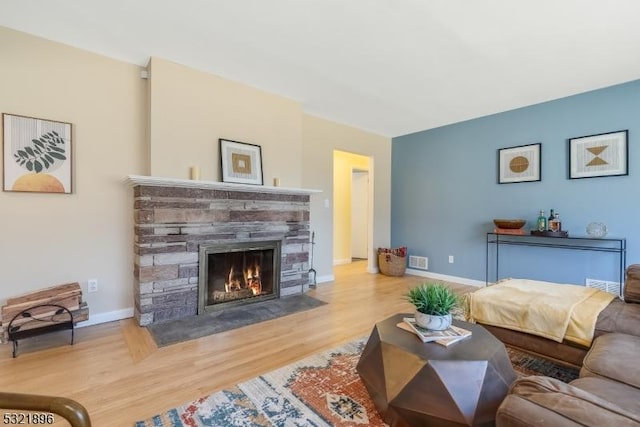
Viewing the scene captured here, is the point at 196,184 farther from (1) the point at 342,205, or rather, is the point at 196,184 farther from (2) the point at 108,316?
(1) the point at 342,205

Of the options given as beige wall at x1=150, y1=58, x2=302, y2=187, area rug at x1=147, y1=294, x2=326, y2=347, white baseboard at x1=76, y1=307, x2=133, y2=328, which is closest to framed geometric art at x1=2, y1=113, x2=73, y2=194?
beige wall at x1=150, y1=58, x2=302, y2=187

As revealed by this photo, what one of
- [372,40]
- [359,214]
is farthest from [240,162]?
[359,214]

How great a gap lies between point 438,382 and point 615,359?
0.77 metres

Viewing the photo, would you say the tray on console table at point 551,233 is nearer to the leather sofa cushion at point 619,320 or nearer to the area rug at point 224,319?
the leather sofa cushion at point 619,320

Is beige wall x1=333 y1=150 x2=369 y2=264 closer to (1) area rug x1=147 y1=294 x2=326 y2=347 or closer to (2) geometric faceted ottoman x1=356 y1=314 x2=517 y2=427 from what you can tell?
(1) area rug x1=147 y1=294 x2=326 y2=347

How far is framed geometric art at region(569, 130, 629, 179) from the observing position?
10.3 ft

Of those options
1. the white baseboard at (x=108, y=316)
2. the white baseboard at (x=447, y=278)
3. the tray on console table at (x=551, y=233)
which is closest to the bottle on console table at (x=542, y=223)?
the tray on console table at (x=551, y=233)

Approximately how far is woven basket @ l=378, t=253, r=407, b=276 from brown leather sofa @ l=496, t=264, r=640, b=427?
2.95 meters

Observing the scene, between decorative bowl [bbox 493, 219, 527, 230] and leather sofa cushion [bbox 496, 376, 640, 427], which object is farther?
decorative bowl [bbox 493, 219, 527, 230]

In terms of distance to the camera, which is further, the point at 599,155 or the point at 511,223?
the point at 511,223

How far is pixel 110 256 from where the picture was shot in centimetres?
278

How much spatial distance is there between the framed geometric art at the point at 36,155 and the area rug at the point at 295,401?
215cm

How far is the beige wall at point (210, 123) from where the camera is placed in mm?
2770

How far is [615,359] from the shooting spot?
1263mm
